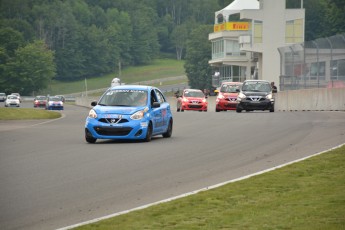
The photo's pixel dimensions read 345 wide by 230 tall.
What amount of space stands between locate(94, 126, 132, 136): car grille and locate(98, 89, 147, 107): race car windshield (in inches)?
47.5

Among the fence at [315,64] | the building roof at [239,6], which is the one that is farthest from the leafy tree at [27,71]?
the fence at [315,64]

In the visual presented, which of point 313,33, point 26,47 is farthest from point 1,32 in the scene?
point 313,33

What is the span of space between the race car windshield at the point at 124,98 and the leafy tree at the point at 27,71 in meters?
144

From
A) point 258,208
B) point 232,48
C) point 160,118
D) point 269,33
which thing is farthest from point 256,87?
point 232,48

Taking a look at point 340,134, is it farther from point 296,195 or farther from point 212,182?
point 296,195

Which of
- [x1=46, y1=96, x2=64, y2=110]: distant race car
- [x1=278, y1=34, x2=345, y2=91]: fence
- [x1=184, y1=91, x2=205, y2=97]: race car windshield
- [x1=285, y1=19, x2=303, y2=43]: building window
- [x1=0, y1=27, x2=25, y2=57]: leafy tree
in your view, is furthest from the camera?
[x1=0, y1=27, x2=25, y2=57]: leafy tree

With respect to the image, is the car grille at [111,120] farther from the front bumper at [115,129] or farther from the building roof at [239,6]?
the building roof at [239,6]

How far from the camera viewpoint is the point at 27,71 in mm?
169000

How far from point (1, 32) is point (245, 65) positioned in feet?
231

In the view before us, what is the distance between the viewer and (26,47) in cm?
17362

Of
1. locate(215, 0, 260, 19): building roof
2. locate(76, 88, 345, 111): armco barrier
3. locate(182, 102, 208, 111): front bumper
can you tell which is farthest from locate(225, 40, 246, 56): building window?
locate(76, 88, 345, 111): armco barrier

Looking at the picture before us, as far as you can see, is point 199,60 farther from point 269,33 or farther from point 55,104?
point 55,104

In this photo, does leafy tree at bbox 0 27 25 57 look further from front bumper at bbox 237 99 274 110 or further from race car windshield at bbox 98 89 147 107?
race car windshield at bbox 98 89 147 107

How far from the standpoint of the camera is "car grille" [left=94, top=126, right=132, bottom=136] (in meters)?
23.7
